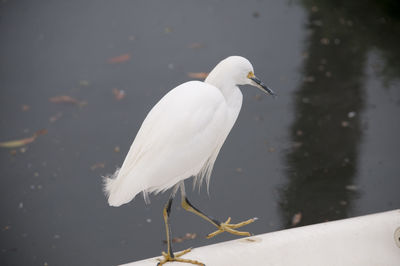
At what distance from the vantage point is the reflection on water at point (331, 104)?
289 cm

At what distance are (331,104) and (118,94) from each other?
1.47 m

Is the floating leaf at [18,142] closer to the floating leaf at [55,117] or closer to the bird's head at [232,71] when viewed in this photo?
the floating leaf at [55,117]

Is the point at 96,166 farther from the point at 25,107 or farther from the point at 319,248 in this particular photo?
the point at 319,248

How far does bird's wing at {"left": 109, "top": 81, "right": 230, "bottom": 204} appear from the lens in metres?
1.70

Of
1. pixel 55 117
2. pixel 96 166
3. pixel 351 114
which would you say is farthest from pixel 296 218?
pixel 55 117

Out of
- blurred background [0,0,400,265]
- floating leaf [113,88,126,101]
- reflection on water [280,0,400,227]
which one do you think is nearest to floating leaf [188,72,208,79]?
blurred background [0,0,400,265]

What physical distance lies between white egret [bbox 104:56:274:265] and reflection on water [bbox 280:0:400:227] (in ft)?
3.83

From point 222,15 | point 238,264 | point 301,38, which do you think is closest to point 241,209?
point 238,264

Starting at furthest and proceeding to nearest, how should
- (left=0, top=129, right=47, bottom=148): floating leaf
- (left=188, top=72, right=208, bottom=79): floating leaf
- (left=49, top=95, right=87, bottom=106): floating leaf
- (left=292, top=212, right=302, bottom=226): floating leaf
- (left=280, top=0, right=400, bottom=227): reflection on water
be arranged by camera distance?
(left=188, top=72, right=208, bottom=79): floating leaf < (left=49, top=95, right=87, bottom=106): floating leaf < (left=0, top=129, right=47, bottom=148): floating leaf < (left=280, top=0, right=400, bottom=227): reflection on water < (left=292, top=212, right=302, bottom=226): floating leaf

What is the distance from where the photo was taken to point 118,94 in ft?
11.9

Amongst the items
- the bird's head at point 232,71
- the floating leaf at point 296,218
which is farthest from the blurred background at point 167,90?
the bird's head at point 232,71

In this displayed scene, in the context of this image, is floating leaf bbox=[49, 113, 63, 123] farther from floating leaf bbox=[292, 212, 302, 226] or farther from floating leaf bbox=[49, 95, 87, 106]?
floating leaf bbox=[292, 212, 302, 226]

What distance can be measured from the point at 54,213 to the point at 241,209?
1008 millimetres

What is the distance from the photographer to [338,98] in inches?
141
